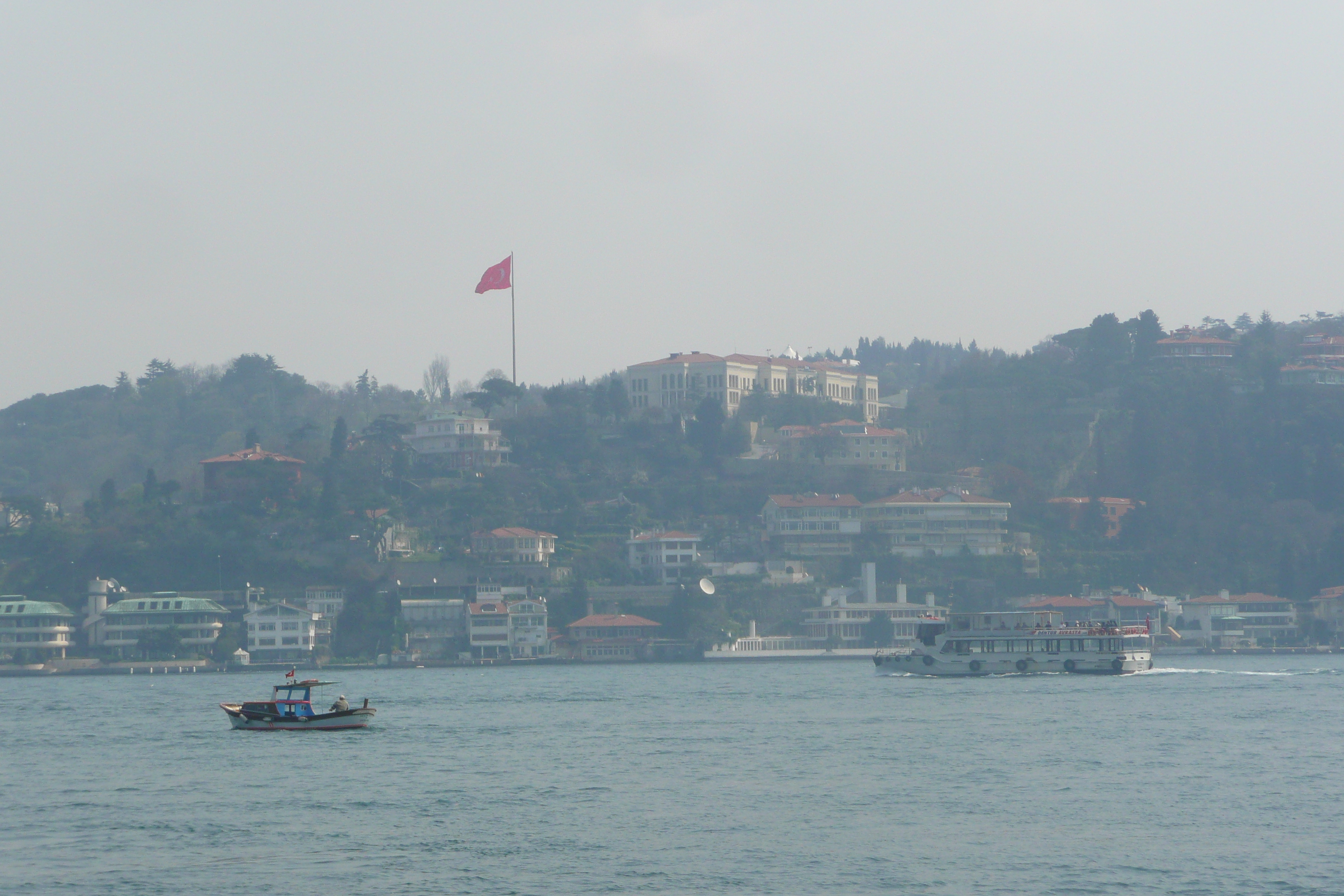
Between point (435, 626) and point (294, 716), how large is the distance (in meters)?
58.2

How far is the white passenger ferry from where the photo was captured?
7450 centimetres

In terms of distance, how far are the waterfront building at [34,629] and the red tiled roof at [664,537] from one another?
37.9 meters

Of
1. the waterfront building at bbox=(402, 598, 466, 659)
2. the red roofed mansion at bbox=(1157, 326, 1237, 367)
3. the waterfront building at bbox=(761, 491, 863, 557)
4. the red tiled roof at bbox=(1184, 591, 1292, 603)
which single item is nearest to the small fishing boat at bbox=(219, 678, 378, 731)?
the waterfront building at bbox=(402, 598, 466, 659)

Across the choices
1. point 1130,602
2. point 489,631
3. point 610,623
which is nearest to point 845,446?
point 1130,602

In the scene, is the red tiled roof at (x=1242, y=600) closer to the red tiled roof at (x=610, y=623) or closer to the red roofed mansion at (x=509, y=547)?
the red tiled roof at (x=610, y=623)

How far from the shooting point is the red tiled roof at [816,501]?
416ft

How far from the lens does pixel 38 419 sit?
198 meters

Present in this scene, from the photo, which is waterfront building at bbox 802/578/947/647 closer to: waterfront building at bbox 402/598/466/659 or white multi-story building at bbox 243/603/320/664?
waterfront building at bbox 402/598/466/659

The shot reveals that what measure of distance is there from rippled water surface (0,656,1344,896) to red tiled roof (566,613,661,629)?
47005mm

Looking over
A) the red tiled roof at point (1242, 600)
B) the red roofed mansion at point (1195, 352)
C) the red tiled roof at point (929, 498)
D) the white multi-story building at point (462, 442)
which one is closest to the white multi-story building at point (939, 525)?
the red tiled roof at point (929, 498)

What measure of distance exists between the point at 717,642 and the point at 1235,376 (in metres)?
62.1

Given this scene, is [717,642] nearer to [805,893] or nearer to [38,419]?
[805,893]

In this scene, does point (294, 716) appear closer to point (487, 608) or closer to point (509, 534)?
point (487, 608)

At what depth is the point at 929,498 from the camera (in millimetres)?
127562
